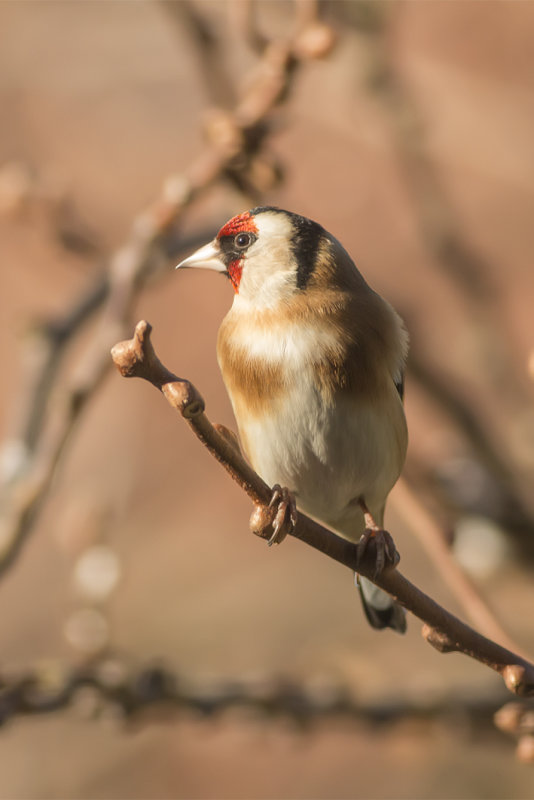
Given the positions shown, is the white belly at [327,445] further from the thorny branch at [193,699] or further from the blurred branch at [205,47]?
the blurred branch at [205,47]

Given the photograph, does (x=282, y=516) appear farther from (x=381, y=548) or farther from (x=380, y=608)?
(x=380, y=608)

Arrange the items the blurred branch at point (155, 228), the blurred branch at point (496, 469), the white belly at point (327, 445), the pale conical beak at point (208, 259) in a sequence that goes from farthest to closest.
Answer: the blurred branch at point (496, 469) < the blurred branch at point (155, 228) < the white belly at point (327, 445) < the pale conical beak at point (208, 259)

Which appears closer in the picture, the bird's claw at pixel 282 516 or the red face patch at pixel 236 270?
the bird's claw at pixel 282 516

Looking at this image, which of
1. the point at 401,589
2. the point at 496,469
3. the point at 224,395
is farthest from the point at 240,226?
the point at 224,395

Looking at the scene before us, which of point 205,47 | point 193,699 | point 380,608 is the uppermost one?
point 205,47

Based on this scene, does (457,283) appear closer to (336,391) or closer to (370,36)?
(370,36)

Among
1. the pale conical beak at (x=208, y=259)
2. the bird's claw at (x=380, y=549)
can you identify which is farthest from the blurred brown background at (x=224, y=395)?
the pale conical beak at (x=208, y=259)
